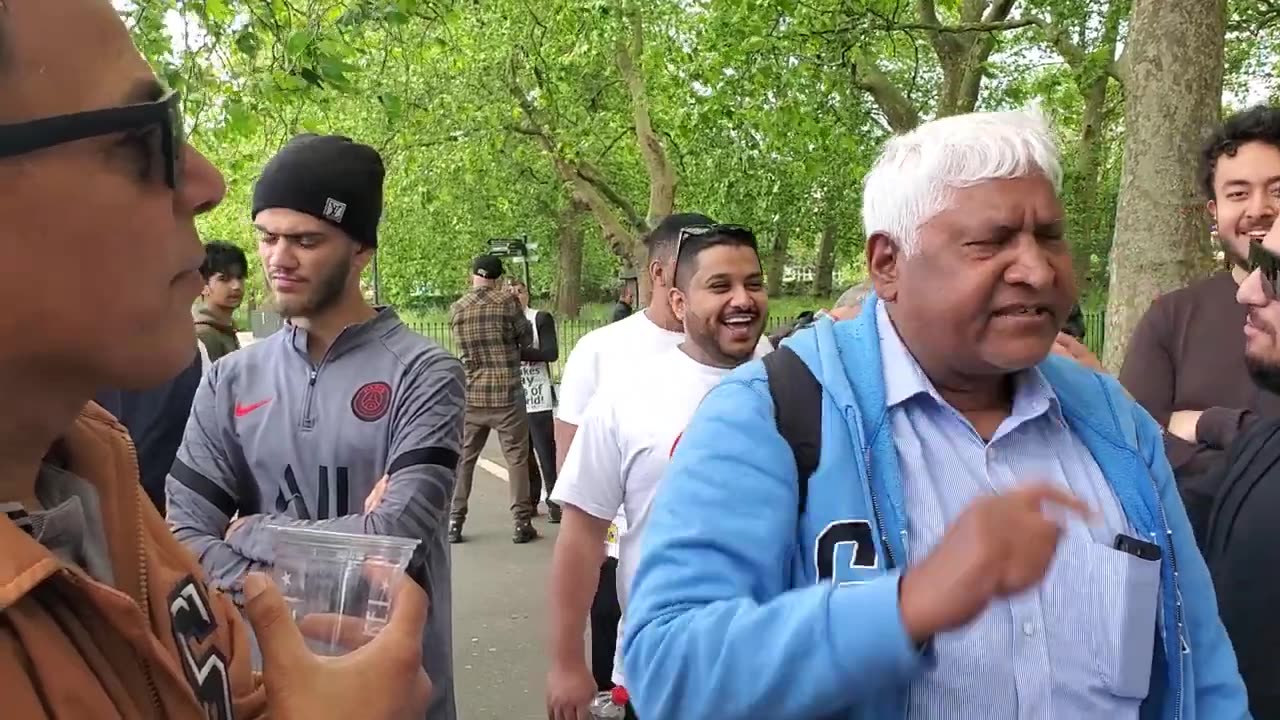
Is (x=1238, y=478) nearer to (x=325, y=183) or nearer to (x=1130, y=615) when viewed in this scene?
(x=1130, y=615)

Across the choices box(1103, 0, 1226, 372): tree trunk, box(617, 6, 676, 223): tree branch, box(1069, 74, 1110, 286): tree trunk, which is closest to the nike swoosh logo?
box(1103, 0, 1226, 372): tree trunk

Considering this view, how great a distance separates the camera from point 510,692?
5.13m

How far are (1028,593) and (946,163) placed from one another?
701 millimetres

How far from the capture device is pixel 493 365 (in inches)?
344

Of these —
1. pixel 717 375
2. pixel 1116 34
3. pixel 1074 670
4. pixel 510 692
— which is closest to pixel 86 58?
pixel 1074 670

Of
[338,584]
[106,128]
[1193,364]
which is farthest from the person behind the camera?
[1193,364]

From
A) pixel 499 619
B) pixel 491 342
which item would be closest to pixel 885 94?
pixel 491 342

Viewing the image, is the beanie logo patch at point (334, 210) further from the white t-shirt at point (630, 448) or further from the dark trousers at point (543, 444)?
the dark trousers at point (543, 444)

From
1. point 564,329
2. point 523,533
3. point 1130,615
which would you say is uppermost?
point 564,329

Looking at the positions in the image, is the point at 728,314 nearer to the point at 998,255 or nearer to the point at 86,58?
the point at 998,255

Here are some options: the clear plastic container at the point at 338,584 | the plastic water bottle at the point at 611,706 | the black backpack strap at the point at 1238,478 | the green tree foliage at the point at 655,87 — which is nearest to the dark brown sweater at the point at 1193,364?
the black backpack strap at the point at 1238,478

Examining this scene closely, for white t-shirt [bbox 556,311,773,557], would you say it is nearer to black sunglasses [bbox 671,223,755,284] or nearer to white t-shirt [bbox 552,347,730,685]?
black sunglasses [bbox 671,223,755,284]

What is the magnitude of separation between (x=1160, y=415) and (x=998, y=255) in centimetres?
156

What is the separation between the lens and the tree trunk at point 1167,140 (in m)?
5.29
